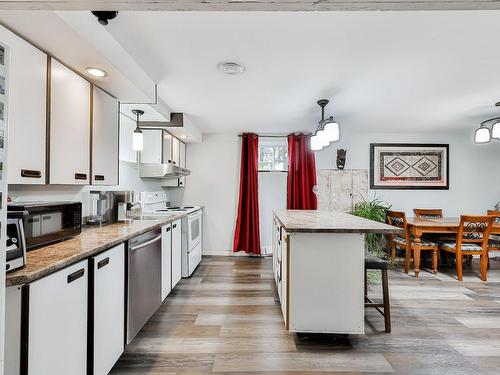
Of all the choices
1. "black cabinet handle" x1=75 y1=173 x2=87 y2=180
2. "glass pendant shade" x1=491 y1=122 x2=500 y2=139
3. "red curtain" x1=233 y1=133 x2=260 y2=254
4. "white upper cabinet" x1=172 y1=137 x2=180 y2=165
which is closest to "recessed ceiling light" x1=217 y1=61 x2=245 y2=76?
"black cabinet handle" x1=75 y1=173 x2=87 y2=180

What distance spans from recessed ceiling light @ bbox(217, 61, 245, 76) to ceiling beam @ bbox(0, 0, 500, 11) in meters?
1.27

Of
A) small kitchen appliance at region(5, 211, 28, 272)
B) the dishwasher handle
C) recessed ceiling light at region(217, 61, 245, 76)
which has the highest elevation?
recessed ceiling light at region(217, 61, 245, 76)

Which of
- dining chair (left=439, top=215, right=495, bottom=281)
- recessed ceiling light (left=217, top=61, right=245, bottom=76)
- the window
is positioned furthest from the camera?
the window

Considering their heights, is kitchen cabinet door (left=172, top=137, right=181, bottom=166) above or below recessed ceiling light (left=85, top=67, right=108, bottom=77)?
below

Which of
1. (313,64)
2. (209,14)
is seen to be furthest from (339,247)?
(209,14)

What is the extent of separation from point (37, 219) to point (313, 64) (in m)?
2.20

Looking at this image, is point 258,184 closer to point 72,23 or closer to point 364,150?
point 364,150

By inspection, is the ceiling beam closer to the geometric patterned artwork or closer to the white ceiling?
the white ceiling

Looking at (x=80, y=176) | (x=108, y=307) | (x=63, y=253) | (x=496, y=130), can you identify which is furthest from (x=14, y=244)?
(x=496, y=130)

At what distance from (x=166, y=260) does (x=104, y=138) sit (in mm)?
1300

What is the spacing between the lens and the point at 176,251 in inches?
→ 121

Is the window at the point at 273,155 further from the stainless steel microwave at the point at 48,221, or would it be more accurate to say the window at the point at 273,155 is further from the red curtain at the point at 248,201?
the stainless steel microwave at the point at 48,221

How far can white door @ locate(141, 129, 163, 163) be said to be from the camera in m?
3.49

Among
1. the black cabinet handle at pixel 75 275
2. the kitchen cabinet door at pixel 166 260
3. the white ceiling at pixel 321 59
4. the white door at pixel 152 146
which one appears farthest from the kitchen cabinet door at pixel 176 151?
the black cabinet handle at pixel 75 275
